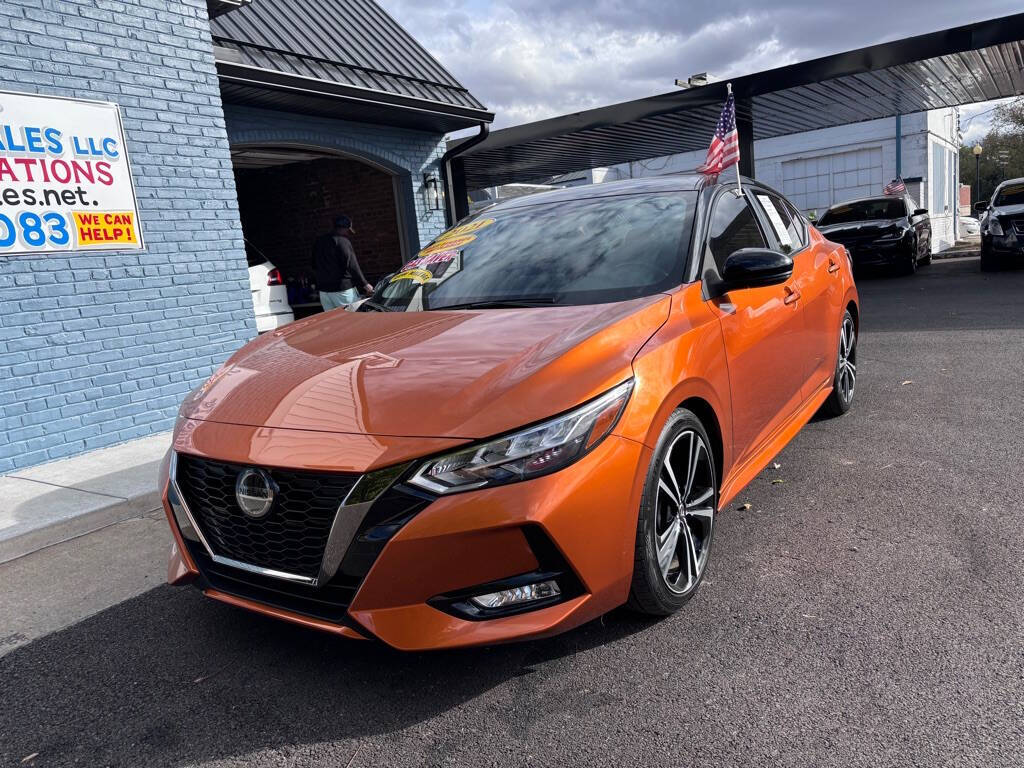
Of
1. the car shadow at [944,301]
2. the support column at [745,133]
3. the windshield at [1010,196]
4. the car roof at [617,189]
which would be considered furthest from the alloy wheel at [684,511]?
the windshield at [1010,196]

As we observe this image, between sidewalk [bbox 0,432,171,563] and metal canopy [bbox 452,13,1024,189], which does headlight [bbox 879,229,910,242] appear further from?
sidewalk [bbox 0,432,171,563]

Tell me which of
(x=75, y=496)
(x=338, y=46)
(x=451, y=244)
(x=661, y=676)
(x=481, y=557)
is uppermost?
(x=338, y=46)

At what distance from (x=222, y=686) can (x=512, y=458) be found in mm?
1313

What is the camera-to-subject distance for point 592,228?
361cm

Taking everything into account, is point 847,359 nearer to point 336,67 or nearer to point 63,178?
point 63,178

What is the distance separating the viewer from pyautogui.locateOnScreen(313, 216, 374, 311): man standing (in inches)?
352

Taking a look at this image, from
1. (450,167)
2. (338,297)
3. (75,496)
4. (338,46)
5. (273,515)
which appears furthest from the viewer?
(450,167)

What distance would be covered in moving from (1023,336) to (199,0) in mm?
8437

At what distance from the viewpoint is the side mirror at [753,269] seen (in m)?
3.17

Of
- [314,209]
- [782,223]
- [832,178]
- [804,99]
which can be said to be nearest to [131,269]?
[782,223]

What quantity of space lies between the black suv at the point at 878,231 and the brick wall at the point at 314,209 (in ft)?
29.9

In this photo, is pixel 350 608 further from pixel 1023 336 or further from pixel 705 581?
pixel 1023 336

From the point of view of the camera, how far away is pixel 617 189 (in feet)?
13.0

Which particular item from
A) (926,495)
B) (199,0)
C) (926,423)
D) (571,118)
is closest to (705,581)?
(926,495)
